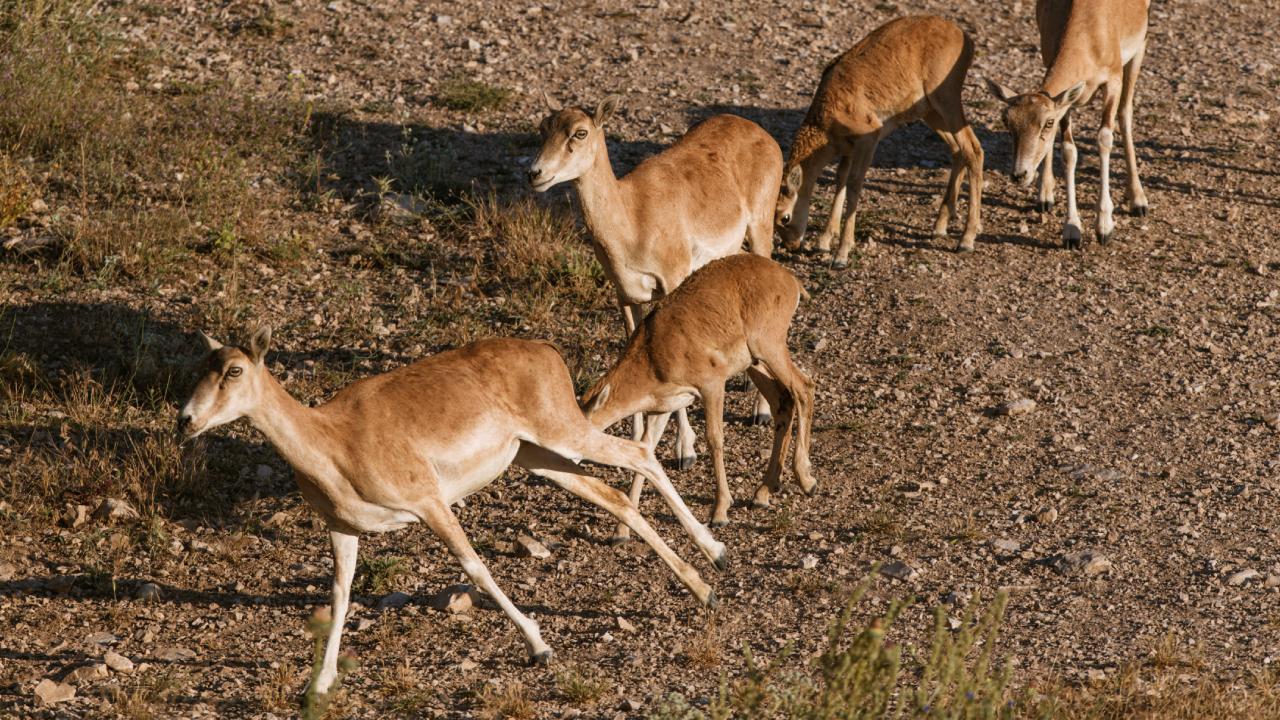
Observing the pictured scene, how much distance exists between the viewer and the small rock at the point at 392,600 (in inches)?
344

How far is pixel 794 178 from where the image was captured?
12414 mm

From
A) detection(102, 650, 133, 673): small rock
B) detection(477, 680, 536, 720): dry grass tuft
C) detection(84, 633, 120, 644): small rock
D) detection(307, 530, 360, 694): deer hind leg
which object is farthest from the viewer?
detection(84, 633, 120, 644): small rock

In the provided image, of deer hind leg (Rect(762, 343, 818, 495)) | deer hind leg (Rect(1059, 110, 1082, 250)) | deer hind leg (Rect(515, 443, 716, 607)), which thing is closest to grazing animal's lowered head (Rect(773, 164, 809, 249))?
deer hind leg (Rect(1059, 110, 1082, 250))

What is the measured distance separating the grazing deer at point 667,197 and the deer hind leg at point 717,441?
813 mm

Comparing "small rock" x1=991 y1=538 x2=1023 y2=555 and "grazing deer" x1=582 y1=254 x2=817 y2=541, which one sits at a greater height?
"grazing deer" x1=582 y1=254 x2=817 y2=541

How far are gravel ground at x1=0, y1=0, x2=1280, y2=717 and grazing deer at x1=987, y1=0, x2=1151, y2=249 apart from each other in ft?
1.10

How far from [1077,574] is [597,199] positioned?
12.9 ft

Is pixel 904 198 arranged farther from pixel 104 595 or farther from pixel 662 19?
pixel 104 595

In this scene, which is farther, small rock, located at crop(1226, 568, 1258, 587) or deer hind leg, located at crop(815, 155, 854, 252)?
deer hind leg, located at crop(815, 155, 854, 252)

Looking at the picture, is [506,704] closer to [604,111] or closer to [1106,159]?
[604,111]

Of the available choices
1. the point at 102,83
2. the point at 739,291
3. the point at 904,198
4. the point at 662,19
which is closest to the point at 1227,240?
the point at 904,198

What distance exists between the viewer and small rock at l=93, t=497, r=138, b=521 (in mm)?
9562

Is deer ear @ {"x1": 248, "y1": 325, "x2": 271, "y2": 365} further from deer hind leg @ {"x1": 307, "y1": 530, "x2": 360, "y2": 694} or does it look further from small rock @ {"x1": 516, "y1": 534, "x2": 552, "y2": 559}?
small rock @ {"x1": 516, "y1": 534, "x2": 552, "y2": 559}

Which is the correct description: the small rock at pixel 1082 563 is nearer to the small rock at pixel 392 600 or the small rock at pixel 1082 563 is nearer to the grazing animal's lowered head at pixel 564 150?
Result: the small rock at pixel 392 600
